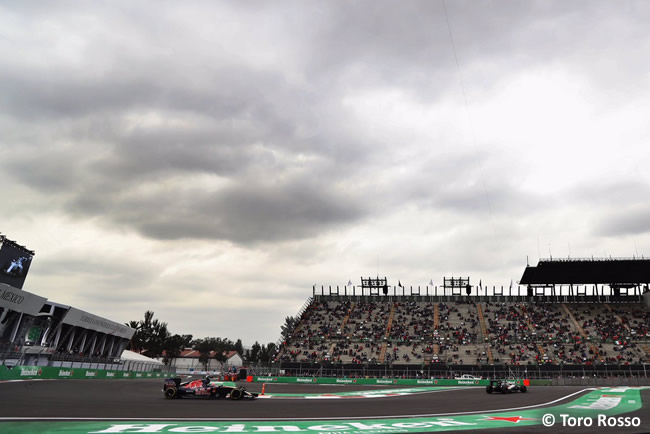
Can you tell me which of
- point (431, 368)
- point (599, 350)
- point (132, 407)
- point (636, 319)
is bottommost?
point (132, 407)

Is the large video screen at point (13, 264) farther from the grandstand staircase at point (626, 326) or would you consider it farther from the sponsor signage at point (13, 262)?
the grandstand staircase at point (626, 326)

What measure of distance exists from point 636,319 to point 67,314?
7722 centimetres

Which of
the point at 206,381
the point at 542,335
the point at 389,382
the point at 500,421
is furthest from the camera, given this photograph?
the point at 542,335

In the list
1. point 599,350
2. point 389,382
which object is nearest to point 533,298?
point 599,350

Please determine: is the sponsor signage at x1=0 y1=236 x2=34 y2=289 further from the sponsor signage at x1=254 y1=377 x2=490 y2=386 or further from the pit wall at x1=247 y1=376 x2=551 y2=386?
the sponsor signage at x1=254 y1=377 x2=490 y2=386

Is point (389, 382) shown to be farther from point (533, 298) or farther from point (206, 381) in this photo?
point (533, 298)

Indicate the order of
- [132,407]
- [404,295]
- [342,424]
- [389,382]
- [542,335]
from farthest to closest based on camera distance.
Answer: [404,295] → [542,335] → [389,382] → [132,407] → [342,424]

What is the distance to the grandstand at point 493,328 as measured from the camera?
58.5 meters

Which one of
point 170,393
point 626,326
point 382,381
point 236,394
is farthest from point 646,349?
point 170,393

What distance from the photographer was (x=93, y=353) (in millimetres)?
66688

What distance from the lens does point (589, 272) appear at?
7088cm

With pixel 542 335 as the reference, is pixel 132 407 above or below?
below

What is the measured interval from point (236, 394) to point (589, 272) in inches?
2569

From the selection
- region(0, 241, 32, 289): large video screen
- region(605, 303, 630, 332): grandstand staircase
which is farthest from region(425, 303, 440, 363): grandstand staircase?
region(0, 241, 32, 289): large video screen
